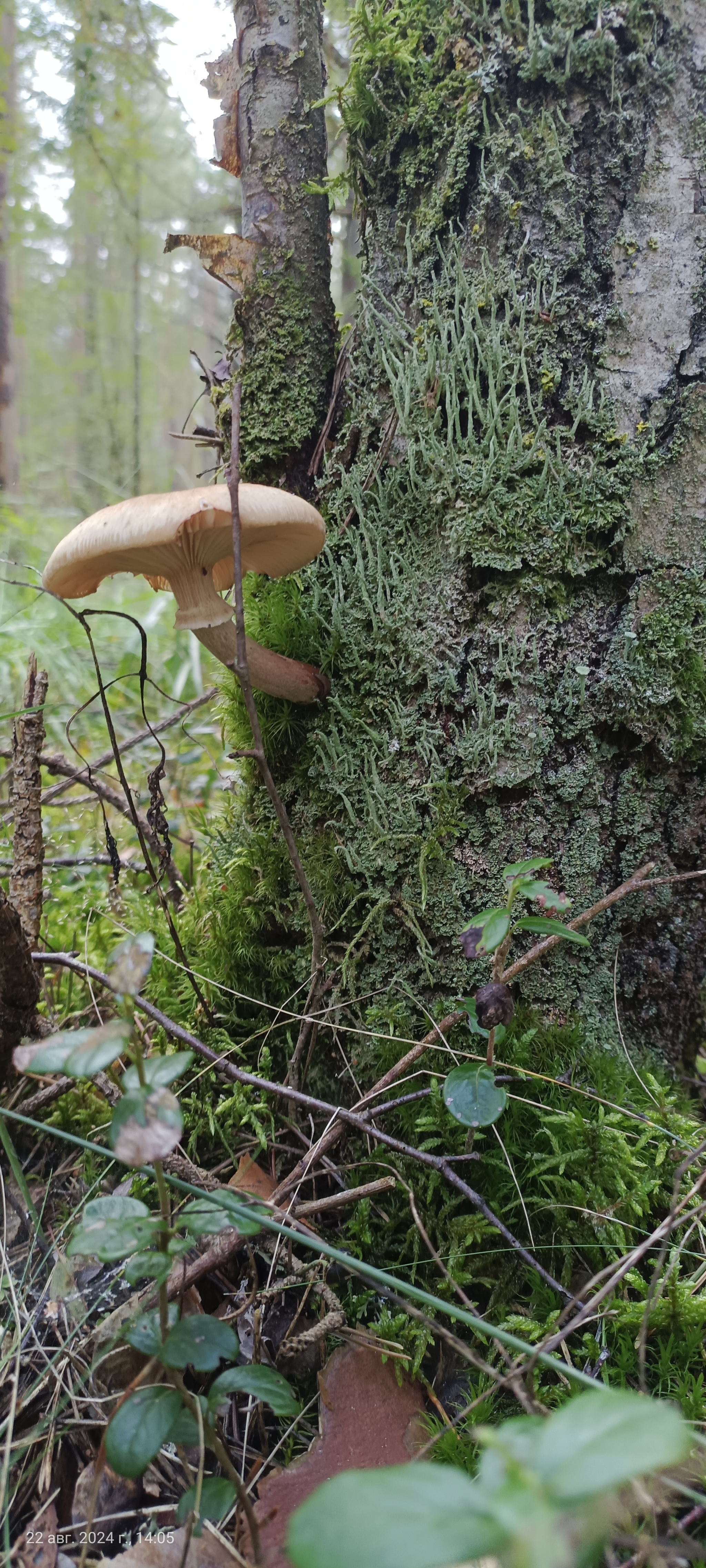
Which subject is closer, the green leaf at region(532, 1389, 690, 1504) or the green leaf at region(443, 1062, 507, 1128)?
the green leaf at region(532, 1389, 690, 1504)

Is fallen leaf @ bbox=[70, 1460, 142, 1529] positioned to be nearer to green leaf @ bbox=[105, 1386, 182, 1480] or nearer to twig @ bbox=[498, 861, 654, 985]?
green leaf @ bbox=[105, 1386, 182, 1480]

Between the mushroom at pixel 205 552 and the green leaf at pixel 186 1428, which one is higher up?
the mushroom at pixel 205 552

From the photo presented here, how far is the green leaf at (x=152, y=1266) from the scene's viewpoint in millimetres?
983

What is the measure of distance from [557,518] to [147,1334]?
1.72 m

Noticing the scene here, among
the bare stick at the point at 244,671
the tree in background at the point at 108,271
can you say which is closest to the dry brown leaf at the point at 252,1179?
the bare stick at the point at 244,671

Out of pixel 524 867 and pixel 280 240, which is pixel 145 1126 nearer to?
pixel 524 867

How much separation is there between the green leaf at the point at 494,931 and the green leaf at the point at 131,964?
536mm

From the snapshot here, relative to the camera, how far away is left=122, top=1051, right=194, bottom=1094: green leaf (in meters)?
1.01

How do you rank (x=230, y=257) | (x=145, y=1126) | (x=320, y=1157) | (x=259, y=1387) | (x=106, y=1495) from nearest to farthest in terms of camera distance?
(x=145, y=1126)
(x=259, y=1387)
(x=106, y=1495)
(x=320, y=1157)
(x=230, y=257)

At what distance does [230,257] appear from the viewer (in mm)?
2105

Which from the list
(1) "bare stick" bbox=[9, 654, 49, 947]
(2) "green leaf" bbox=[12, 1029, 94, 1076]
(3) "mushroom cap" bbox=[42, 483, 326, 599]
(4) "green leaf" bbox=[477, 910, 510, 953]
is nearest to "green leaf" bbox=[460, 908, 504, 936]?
(4) "green leaf" bbox=[477, 910, 510, 953]

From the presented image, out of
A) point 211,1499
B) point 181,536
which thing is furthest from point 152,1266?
point 181,536

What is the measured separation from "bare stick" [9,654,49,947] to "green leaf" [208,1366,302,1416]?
1175 millimetres

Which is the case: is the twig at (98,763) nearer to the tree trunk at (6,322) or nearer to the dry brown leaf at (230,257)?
the dry brown leaf at (230,257)
